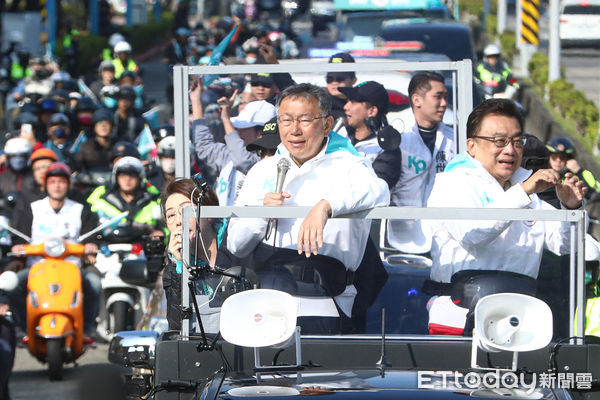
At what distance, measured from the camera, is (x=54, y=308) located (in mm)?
10273

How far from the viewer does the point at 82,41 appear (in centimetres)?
4006

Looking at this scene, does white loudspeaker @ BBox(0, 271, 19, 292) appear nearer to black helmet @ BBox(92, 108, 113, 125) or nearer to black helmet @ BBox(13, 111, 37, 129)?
black helmet @ BBox(92, 108, 113, 125)

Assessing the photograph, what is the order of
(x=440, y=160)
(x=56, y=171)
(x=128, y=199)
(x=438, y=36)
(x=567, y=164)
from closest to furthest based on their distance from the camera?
(x=440, y=160)
(x=567, y=164)
(x=56, y=171)
(x=128, y=199)
(x=438, y=36)

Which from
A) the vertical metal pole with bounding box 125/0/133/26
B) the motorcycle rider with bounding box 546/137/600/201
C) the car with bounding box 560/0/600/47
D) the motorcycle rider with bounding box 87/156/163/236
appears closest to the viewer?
the motorcycle rider with bounding box 546/137/600/201

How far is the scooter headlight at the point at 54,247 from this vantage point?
1046 centimetres

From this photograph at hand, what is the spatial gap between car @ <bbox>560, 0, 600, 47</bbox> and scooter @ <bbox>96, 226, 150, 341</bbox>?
102ft

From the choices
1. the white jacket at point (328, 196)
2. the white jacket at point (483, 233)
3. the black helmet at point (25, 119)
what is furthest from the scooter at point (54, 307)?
the black helmet at point (25, 119)

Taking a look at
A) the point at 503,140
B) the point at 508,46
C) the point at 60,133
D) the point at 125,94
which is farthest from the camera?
the point at 508,46

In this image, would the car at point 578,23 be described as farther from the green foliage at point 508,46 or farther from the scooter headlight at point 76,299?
the scooter headlight at point 76,299

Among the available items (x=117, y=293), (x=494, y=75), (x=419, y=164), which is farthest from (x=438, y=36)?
(x=419, y=164)

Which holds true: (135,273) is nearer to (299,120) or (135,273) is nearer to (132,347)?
(132,347)

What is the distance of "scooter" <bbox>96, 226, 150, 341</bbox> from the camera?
1118 cm

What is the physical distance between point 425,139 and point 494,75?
10907 mm

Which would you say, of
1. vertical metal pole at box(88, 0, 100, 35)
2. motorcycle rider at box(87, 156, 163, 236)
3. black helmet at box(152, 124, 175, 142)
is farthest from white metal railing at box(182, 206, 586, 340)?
vertical metal pole at box(88, 0, 100, 35)
